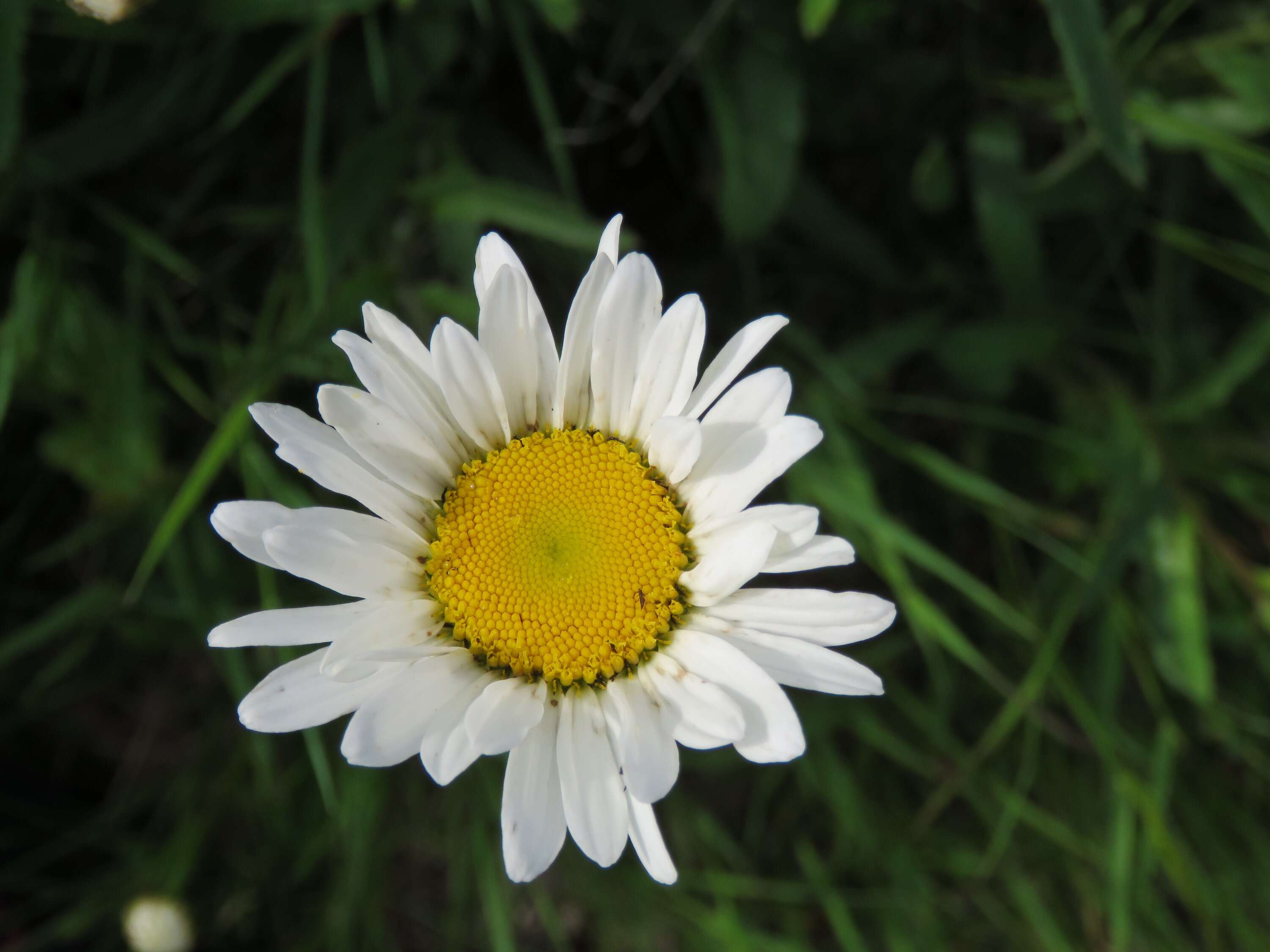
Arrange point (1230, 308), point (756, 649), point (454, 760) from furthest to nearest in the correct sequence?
point (1230, 308)
point (756, 649)
point (454, 760)

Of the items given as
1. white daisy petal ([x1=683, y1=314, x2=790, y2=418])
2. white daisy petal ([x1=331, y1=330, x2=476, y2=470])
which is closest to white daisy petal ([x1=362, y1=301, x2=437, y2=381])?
white daisy petal ([x1=331, y1=330, x2=476, y2=470])

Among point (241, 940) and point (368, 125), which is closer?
point (368, 125)

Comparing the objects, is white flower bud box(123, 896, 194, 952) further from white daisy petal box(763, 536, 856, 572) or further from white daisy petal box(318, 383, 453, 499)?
white daisy petal box(763, 536, 856, 572)

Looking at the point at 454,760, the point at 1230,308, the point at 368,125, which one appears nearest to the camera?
the point at 454,760

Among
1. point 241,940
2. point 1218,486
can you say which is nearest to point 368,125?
point 241,940

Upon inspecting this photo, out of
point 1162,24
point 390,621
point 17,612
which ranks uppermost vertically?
point 17,612

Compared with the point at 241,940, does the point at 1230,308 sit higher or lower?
higher

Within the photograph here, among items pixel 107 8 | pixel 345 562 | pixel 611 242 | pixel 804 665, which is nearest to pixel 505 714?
pixel 345 562

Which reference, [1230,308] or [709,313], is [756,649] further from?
[1230,308]
